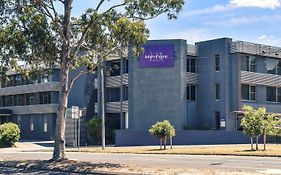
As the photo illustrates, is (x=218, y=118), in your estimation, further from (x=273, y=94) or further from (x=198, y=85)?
(x=273, y=94)

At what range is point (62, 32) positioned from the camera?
2228 cm

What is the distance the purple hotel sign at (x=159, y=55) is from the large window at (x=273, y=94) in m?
11.4

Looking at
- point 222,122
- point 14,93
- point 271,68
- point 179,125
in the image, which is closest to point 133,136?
point 179,125

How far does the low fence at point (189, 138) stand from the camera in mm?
47625

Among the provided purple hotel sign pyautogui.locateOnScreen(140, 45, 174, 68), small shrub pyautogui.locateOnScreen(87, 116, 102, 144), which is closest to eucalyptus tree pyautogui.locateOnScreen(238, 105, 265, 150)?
purple hotel sign pyautogui.locateOnScreen(140, 45, 174, 68)

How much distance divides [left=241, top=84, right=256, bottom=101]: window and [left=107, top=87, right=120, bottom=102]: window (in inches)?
516

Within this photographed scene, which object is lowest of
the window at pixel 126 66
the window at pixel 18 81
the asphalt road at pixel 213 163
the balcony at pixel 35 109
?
the asphalt road at pixel 213 163

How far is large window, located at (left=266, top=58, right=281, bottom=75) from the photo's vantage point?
56.3 metres

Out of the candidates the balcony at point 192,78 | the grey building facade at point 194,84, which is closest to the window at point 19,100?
the grey building facade at point 194,84

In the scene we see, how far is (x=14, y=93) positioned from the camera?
72.6 m

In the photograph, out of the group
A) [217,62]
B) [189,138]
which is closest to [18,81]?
[217,62]

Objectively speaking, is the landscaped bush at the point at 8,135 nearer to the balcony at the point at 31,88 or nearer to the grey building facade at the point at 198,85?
the grey building facade at the point at 198,85

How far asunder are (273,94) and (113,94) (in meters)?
16.9

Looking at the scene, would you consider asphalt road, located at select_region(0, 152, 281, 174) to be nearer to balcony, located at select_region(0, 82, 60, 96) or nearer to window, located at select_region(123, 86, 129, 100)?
window, located at select_region(123, 86, 129, 100)
